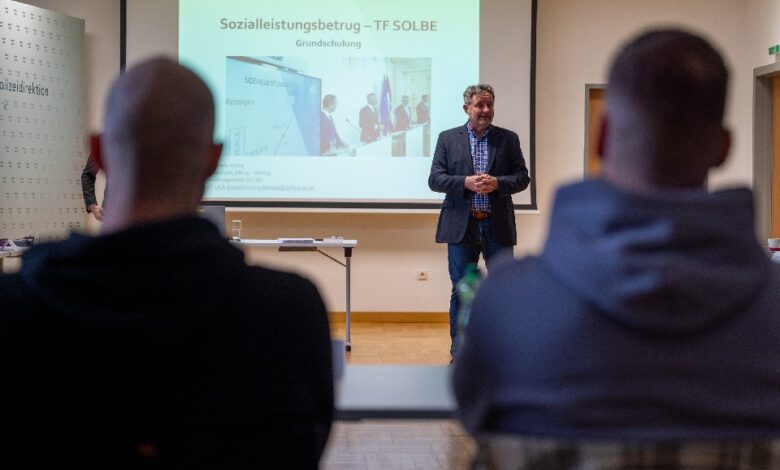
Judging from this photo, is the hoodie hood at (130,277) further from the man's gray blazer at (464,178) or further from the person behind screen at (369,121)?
the person behind screen at (369,121)

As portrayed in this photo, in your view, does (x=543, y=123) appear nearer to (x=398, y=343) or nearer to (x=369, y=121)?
(x=369, y=121)

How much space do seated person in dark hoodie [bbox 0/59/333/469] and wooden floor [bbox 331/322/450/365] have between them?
14.3 ft

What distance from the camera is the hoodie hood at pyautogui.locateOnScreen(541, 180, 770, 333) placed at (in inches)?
37.1

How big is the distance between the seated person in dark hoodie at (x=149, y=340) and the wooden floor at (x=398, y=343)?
4.37 m

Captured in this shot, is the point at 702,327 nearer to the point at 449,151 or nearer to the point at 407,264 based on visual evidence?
the point at 449,151

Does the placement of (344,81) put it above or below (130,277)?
above

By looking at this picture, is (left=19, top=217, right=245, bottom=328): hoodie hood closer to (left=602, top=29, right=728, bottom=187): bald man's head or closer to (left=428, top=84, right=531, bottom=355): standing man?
(left=602, top=29, right=728, bottom=187): bald man's head

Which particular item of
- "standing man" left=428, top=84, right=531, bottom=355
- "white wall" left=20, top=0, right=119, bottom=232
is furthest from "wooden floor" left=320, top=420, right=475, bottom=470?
"white wall" left=20, top=0, right=119, bottom=232

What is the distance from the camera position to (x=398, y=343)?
248 inches

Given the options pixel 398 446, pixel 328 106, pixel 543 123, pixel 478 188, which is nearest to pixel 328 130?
pixel 328 106

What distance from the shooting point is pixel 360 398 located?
5.02ft

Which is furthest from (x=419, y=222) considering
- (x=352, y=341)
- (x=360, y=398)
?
(x=360, y=398)

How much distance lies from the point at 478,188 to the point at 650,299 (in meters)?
4.02

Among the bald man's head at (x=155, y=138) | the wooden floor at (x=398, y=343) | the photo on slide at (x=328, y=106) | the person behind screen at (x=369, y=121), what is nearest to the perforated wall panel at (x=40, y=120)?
the photo on slide at (x=328, y=106)
